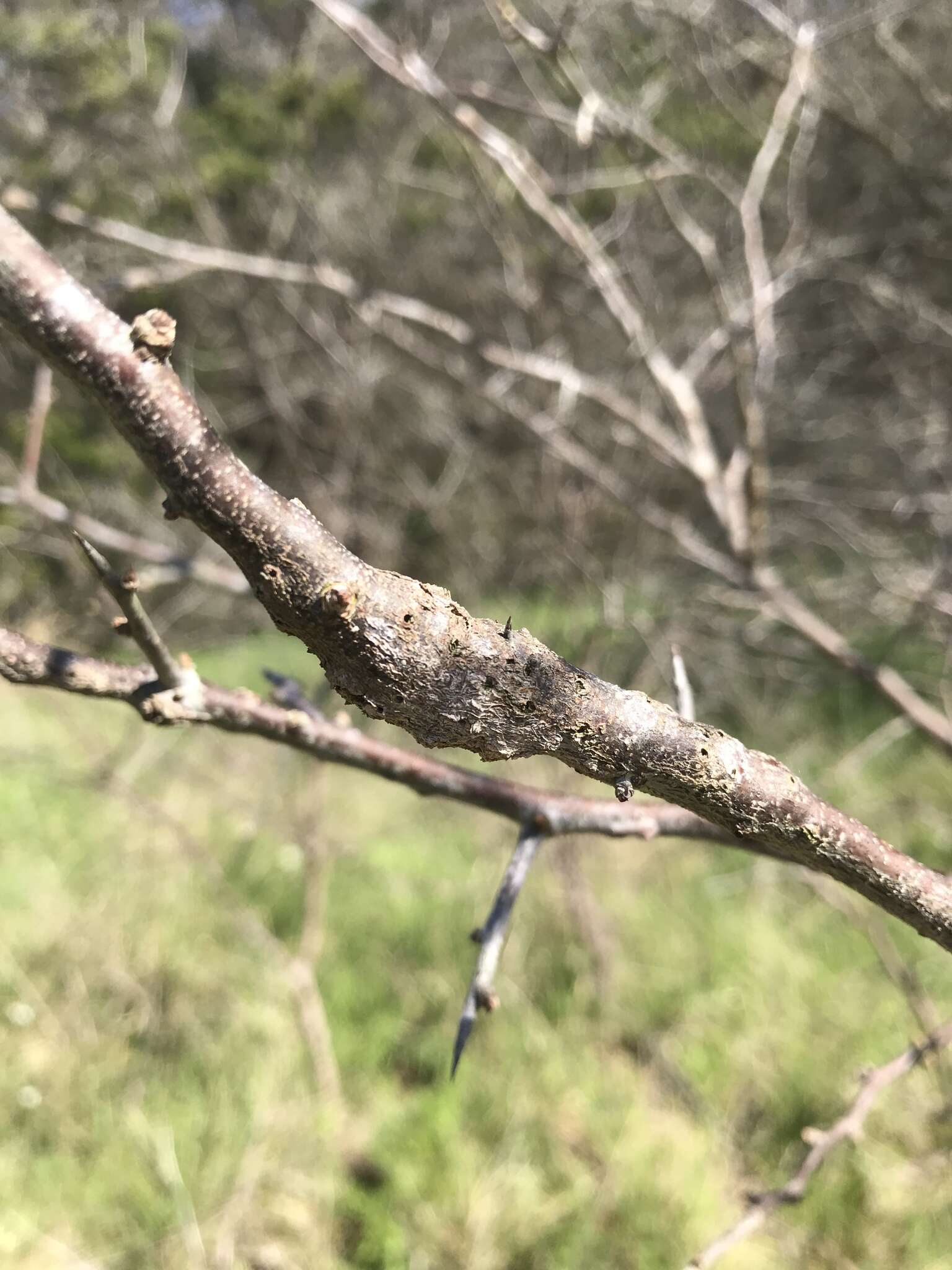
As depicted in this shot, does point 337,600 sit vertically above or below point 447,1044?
above

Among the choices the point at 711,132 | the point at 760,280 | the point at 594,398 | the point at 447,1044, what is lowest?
the point at 447,1044

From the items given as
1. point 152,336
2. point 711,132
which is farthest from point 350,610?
point 711,132

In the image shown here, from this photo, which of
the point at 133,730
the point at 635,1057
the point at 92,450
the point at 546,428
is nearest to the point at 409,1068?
the point at 635,1057

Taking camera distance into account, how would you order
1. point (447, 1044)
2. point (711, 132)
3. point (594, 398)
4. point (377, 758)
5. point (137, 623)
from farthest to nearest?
1. point (711, 132)
2. point (447, 1044)
3. point (594, 398)
4. point (377, 758)
5. point (137, 623)

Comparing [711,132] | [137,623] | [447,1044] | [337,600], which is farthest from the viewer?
[711,132]

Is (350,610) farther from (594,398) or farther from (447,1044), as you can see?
(447,1044)

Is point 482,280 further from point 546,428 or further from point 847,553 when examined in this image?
point 546,428

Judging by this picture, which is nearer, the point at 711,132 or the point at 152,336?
the point at 152,336
